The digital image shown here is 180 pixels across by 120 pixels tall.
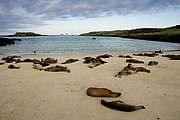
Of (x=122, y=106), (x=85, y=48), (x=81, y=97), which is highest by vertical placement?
(x=122, y=106)

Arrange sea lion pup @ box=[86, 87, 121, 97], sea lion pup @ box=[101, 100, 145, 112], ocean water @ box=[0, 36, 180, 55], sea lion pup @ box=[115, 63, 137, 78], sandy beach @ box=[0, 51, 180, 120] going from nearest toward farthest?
sandy beach @ box=[0, 51, 180, 120]
sea lion pup @ box=[101, 100, 145, 112]
sea lion pup @ box=[86, 87, 121, 97]
sea lion pup @ box=[115, 63, 137, 78]
ocean water @ box=[0, 36, 180, 55]

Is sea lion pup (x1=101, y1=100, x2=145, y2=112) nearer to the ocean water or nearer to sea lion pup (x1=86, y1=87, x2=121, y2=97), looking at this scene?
sea lion pup (x1=86, y1=87, x2=121, y2=97)

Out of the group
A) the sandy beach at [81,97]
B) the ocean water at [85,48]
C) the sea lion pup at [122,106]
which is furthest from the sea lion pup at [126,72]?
the ocean water at [85,48]

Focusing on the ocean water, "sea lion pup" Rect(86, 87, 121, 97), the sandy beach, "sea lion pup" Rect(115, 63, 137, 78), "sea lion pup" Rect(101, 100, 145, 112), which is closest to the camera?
the sandy beach

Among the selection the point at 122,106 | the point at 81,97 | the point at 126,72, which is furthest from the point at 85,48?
the point at 122,106

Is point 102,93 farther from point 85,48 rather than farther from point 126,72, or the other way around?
point 85,48

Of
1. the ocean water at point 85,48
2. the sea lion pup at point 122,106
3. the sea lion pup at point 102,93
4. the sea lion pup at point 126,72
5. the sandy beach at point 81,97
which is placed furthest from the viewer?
the ocean water at point 85,48

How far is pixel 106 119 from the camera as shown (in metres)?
5.95

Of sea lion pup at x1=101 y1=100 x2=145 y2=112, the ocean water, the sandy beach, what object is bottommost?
the ocean water

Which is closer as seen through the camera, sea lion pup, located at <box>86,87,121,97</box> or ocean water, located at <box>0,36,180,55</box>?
sea lion pup, located at <box>86,87,121,97</box>

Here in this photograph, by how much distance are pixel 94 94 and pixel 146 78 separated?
4.20m

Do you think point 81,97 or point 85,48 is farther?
point 85,48

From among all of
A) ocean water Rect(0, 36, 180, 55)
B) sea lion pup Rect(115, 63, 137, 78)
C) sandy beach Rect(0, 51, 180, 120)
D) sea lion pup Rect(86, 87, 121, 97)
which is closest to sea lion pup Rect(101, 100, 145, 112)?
sandy beach Rect(0, 51, 180, 120)

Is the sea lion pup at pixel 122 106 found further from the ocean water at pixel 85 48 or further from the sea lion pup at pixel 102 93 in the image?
the ocean water at pixel 85 48
